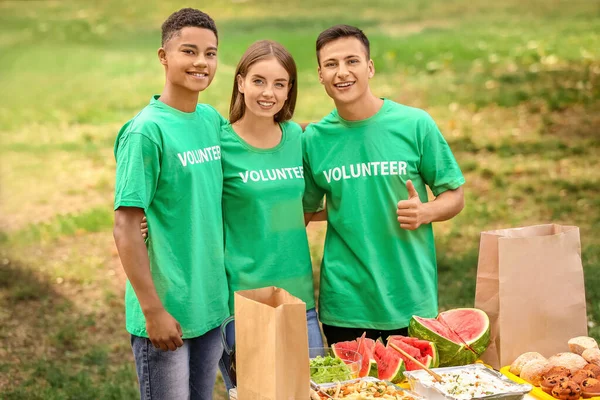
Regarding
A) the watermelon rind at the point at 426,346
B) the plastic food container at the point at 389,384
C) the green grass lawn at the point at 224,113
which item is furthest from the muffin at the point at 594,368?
the green grass lawn at the point at 224,113

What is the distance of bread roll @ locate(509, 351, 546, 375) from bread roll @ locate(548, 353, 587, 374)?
0.06m

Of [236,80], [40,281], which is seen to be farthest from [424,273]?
[40,281]

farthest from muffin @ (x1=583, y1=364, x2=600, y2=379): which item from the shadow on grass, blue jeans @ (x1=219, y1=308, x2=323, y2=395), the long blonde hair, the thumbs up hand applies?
the shadow on grass

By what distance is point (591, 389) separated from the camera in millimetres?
2982

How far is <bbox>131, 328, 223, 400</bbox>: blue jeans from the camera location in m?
3.27

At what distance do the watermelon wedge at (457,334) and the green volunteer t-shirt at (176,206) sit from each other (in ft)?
2.65

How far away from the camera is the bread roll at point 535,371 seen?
3096 millimetres

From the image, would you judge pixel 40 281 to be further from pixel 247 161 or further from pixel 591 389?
pixel 591 389

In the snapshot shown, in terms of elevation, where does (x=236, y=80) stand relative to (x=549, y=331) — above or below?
above

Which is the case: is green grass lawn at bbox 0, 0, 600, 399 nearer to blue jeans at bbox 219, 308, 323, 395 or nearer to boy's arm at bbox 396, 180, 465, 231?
blue jeans at bbox 219, 308, 323, 395

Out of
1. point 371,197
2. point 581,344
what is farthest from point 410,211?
point 581,344

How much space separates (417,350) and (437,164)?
2.77ft

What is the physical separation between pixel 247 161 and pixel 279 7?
1342 centimetres

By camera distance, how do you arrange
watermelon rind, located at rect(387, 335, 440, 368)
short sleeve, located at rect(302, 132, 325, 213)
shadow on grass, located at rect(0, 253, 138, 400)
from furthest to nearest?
shadow on grass, located at rect(0, 253, 138, 400), short sleeve, located at rect(302, 132, 325, 213), watermelon rind, located at rect(387, 335, 440, 368)
